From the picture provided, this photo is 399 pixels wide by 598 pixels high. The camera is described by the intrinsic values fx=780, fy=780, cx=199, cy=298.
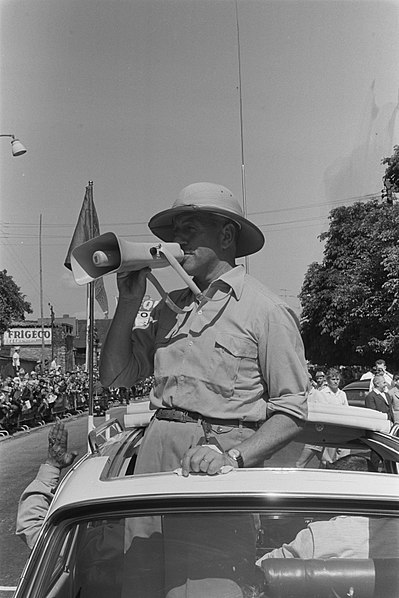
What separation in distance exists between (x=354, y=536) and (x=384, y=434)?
121 centimetres

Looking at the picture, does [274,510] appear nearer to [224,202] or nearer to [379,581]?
[379,581]

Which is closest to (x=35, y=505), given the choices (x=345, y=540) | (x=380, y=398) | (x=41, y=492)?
(x=41, y=492)

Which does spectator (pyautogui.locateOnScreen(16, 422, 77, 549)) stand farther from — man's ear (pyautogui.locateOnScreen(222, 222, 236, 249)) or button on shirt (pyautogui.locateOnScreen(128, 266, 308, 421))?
man's ear (pyautogui.locateOnScreen(222, 222, 236, 249))

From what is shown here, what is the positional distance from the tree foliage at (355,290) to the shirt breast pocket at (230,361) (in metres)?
21.9

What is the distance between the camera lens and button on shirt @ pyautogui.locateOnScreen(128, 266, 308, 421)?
267cm

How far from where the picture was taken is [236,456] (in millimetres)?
2412

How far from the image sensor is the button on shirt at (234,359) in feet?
8.75

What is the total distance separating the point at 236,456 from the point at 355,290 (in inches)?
1122

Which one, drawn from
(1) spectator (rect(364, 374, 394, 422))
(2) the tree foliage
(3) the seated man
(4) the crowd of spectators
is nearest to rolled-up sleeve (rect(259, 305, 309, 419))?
(3) the seated man

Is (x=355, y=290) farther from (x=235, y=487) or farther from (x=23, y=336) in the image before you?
(x=23, y=336)

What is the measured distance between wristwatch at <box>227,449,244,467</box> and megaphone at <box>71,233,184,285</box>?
2.34 feet

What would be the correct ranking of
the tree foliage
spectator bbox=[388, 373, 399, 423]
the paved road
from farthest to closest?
the tree foliage → spectator bbox=[388, 373, 399, 423] → the paved road

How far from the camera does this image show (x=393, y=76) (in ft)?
19.2

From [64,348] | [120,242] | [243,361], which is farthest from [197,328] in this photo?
[64,348]
